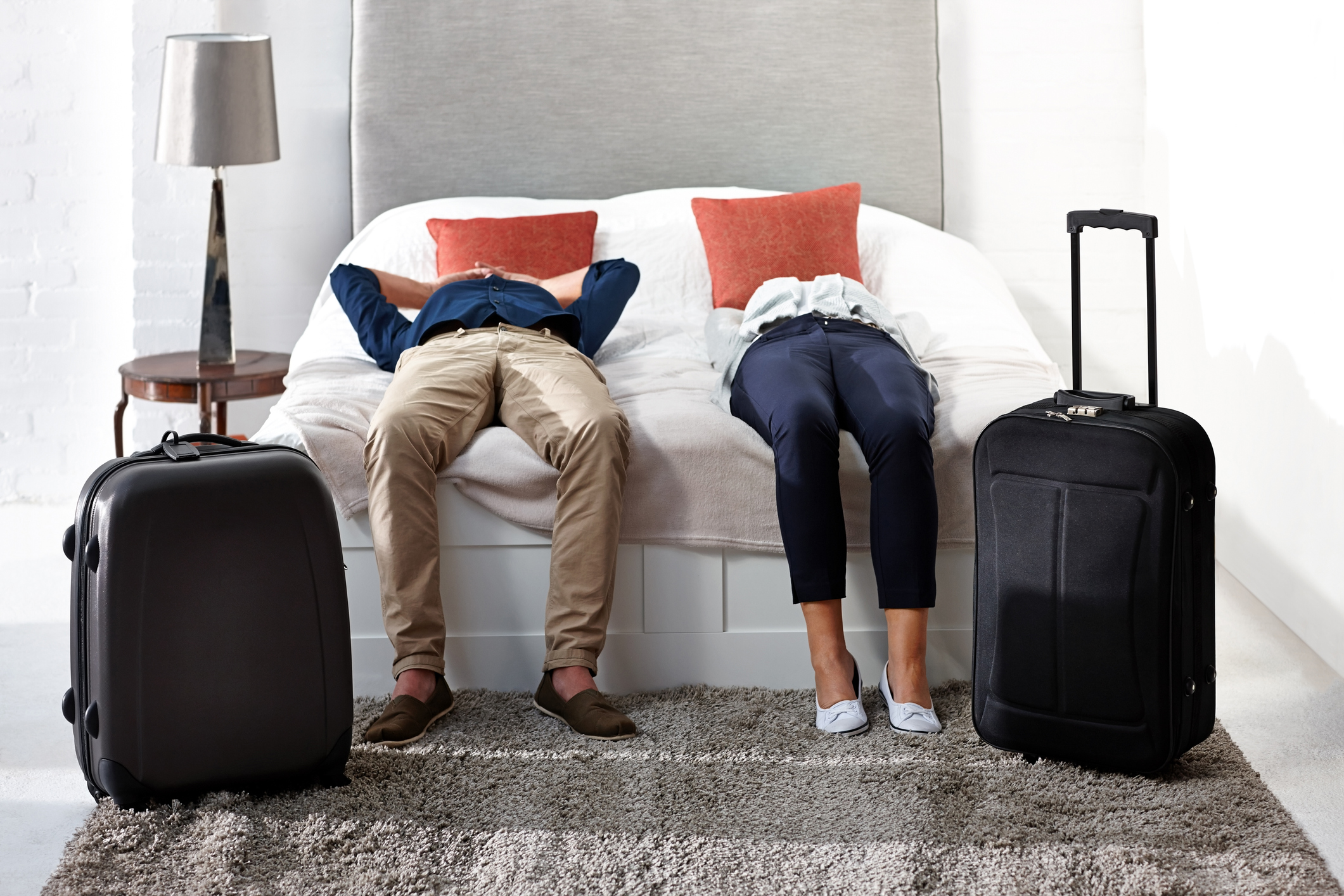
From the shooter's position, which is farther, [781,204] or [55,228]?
[55,228]

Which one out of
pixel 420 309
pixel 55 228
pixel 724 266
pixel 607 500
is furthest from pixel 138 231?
pixel 607 500

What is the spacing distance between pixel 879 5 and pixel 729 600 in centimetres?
206

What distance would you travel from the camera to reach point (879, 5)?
3506 mm

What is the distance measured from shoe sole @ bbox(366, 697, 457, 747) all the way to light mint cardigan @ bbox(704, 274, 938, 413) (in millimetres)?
746

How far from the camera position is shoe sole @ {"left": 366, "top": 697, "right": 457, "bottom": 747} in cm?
197

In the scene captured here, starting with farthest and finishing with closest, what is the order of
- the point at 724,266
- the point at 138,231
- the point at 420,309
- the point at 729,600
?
the point at 138,231, the point at 724,266, the point at 420,309, the point at 729,600

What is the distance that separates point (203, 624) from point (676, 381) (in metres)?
1.10

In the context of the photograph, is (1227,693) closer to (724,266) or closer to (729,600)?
(729,600)

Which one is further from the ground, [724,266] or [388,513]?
[724,266]

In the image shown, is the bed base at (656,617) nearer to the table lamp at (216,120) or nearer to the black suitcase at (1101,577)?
the black suitcase at (1101,577)

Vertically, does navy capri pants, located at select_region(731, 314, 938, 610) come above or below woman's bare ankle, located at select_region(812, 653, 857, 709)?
above

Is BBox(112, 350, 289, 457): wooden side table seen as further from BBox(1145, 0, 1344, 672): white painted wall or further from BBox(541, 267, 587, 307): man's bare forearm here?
BBox(1145, 0, 1344, 672): white painted wall

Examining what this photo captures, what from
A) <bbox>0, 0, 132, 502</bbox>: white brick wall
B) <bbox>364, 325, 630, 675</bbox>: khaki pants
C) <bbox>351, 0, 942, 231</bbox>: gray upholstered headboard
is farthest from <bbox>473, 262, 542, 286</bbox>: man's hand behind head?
<bbox>0, 0, 132, 502</bbox>: white brick wall

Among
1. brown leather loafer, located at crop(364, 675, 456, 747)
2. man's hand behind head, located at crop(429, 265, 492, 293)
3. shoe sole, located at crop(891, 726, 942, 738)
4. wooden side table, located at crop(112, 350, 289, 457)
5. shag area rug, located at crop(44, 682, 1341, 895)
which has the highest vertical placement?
man's hand behind head, located at crop(429, 265, 492, 293)
